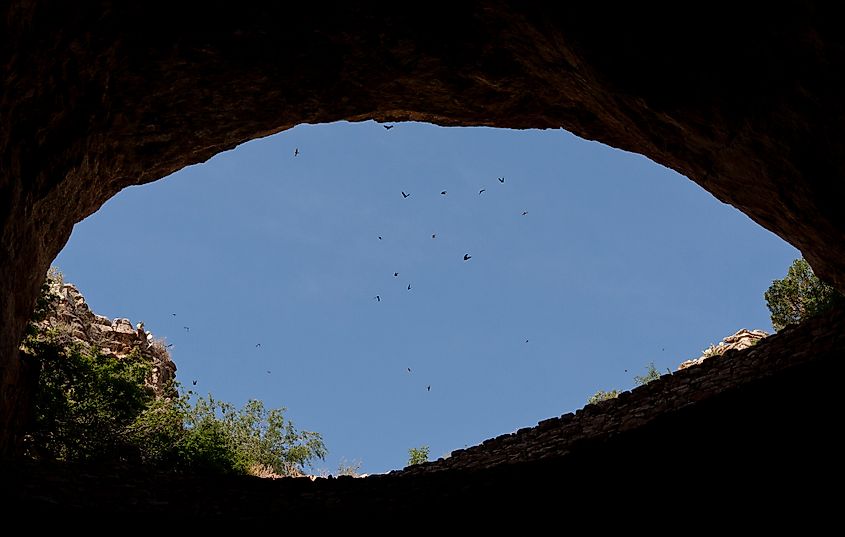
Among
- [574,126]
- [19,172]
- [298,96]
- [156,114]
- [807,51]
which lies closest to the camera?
[807,51]

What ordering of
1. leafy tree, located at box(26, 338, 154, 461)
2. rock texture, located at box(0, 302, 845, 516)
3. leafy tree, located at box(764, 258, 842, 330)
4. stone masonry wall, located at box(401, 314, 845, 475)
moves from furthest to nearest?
leafy tree, located at box(764, 258, 842, 330), leafy tree, located at box(26, 338, 154, 461), stone masonry wall, located at box(401, 314, 845, 475), rock texture, located at box(0, 302, 845, 516)

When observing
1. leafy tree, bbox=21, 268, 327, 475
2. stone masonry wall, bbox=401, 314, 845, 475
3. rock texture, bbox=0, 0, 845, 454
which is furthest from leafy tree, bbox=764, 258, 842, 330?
leafy tree, bbox=21, 268, 327, 475

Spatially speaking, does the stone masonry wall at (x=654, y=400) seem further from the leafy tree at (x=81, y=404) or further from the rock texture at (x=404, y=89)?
the leafy tree at (x=81, y=404)

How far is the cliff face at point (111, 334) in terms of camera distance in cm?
2664

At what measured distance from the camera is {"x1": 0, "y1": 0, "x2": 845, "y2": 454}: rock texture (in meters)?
7.90

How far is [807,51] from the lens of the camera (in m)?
6.99

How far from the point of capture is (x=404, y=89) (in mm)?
13102

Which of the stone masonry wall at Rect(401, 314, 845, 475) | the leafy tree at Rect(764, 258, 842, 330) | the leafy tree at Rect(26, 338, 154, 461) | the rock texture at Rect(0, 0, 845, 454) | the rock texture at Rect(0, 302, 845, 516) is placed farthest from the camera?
the leafy tree at Rect(764, 258, 842, 330)

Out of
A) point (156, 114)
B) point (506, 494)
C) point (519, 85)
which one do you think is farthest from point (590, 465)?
point (156, 114)

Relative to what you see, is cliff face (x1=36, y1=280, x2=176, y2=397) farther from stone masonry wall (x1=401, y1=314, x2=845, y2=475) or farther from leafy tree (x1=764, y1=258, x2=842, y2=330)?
leafy tree (x1=764, y1=258, x2=842, y2=330)

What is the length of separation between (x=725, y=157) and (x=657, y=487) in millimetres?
5073

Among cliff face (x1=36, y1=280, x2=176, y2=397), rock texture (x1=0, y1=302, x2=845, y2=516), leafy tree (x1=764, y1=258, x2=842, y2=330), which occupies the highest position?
cliff face (x1=36, y1=280, x2=176, y2=397)

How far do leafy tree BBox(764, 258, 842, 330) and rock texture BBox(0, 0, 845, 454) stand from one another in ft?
57.6

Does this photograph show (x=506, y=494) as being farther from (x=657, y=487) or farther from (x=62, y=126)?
(x=62, y=126)
